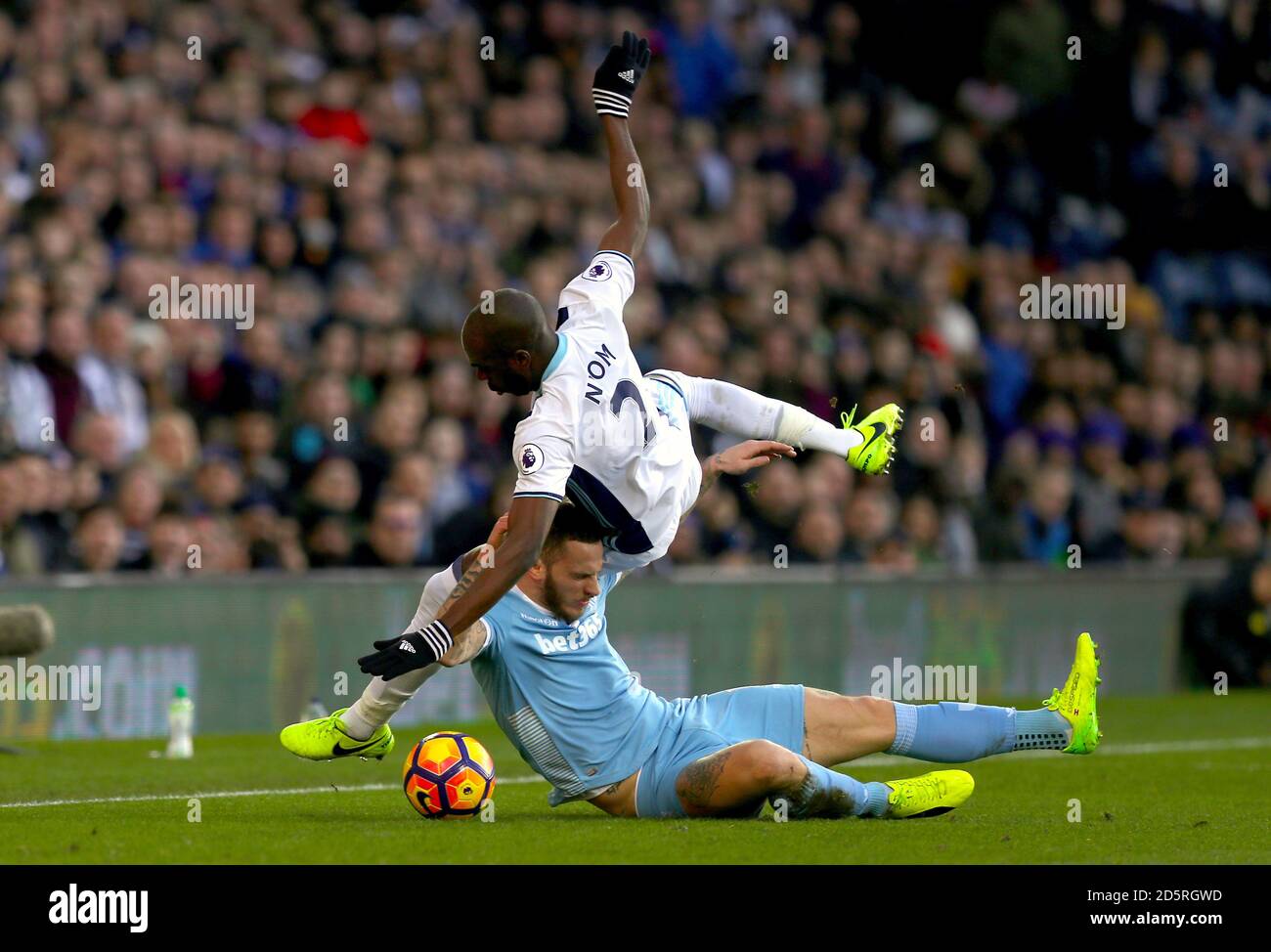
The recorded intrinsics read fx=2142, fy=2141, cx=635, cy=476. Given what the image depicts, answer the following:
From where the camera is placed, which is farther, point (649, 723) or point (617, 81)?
point (617, 81)

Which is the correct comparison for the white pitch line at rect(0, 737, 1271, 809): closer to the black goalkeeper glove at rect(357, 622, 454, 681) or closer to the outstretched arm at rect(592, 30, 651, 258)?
the black goalkeeper glove at rect(357, 622, 454, 681)

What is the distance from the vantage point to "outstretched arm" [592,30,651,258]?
30.8 ft

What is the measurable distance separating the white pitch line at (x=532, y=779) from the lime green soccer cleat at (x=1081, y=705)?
0.58m

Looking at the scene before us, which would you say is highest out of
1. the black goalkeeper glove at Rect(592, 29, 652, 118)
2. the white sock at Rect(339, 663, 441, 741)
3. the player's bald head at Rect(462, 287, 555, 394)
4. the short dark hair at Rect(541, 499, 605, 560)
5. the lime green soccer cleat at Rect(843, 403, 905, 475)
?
the black goalkeeper glove at Rect(592, 29, 652, 118)

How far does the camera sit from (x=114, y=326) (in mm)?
13727

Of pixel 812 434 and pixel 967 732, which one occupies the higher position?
pixel 812 434

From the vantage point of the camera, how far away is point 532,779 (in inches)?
440

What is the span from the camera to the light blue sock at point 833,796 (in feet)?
27.4

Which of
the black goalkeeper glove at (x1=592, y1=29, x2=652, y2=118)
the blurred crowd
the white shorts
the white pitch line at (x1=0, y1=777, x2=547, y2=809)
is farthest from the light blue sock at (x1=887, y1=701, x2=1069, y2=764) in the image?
the blurred crowd

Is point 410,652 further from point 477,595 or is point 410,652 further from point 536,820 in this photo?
point 536,820

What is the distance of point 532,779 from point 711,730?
2.78 m

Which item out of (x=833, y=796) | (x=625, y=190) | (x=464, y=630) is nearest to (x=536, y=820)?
(x=464, y=630)

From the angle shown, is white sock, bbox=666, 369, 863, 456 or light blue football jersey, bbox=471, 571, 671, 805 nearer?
light blue football jersey, bbox=471, 571, 671, 805

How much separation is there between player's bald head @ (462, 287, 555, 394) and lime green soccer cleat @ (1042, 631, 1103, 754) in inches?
100
